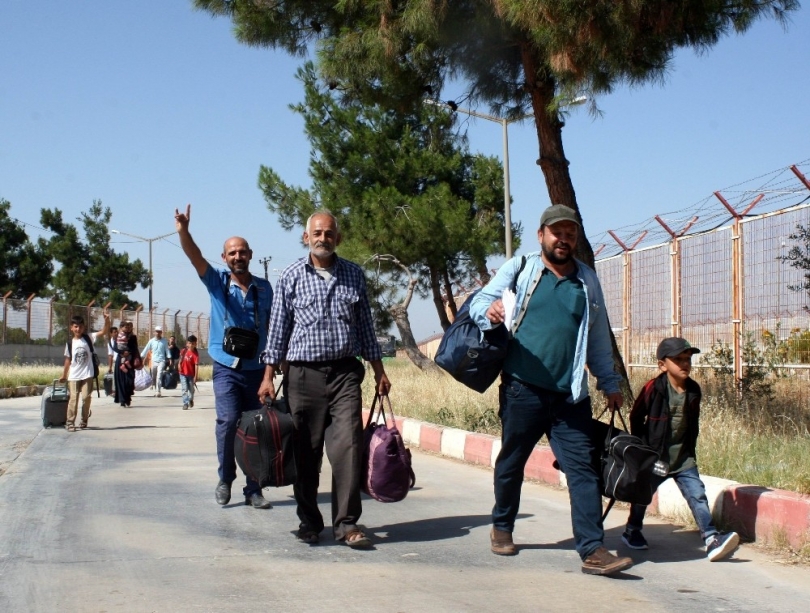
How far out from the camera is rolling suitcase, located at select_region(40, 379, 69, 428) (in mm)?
14039

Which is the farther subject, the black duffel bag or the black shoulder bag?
the black shoulder bag

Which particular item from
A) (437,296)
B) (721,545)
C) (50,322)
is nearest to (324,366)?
(721,545)

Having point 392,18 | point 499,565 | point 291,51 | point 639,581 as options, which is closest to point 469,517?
point 499,565

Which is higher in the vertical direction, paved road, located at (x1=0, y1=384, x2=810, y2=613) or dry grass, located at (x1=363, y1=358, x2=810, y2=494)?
dry grass, located at (x1=363, y1=358, x2=810, y2=494)

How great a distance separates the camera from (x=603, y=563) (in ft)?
17.3

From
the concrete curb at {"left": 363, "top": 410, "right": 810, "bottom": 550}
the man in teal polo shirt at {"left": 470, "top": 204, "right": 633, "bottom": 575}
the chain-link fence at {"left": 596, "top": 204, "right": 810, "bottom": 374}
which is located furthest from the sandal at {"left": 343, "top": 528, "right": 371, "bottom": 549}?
the chain-link fence at {"left": 596, "top": 204, "right": 810, "bottom": 374}

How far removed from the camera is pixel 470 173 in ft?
88.3

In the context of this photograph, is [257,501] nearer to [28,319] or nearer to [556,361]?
[556,361]

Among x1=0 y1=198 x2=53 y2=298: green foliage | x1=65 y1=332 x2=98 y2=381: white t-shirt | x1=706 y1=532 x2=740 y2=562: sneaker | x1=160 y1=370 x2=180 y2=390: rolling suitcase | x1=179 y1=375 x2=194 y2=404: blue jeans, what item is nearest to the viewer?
x1=706 y1=532 x2=740 y2=562: sneaker

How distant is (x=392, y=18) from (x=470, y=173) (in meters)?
15.0

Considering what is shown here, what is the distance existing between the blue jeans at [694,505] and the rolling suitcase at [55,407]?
9.93m

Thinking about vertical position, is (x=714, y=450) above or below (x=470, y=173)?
below

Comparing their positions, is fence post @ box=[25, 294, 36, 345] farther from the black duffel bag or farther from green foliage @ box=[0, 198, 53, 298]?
the black duffel bag

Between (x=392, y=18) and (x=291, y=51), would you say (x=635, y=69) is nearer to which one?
(x=392, y=18)
